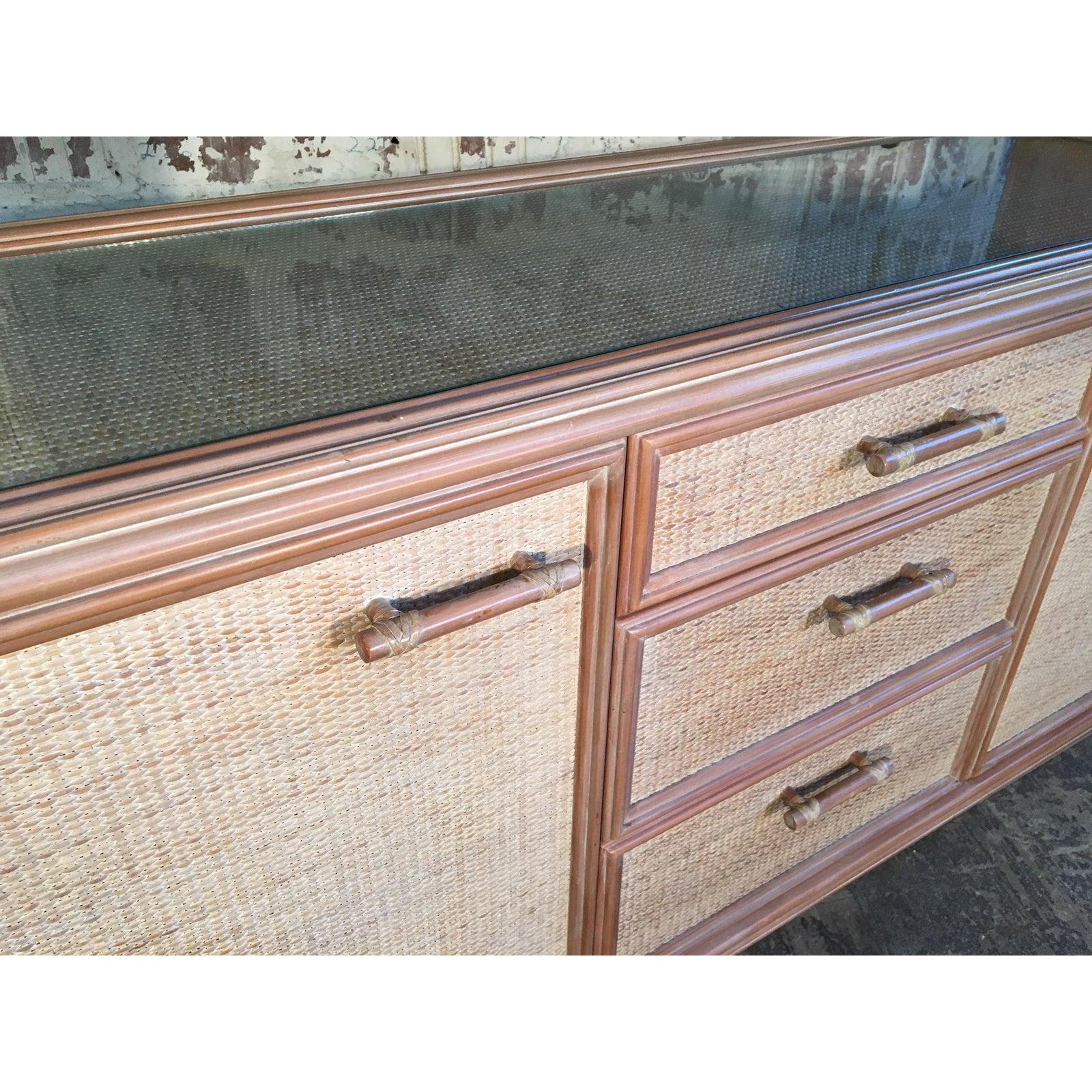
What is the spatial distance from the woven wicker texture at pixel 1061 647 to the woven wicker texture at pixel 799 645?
0.29 ft

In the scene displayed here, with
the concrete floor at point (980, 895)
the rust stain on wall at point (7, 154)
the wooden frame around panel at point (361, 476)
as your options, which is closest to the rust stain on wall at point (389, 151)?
the rust stain on wall at point (7, 154)

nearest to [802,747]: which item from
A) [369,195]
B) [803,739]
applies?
[803,739]

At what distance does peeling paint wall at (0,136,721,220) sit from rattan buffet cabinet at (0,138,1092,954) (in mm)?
29

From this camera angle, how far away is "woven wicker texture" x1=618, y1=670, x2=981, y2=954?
0.78 meters

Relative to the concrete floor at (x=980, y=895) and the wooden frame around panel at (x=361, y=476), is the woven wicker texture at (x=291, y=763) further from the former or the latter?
the concrete floor at (x=980, y=895)

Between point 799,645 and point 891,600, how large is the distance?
0.08 m

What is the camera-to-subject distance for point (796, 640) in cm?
74

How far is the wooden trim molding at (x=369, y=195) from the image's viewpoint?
667 mm

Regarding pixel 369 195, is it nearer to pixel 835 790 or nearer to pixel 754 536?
pixel 754 536

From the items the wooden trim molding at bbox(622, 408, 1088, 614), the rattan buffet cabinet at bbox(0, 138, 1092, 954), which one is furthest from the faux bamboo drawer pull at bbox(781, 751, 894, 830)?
the wooden trim molding at bbox(622, 408, 1088, 614)

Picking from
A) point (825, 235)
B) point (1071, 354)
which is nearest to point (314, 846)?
point (825, 235)

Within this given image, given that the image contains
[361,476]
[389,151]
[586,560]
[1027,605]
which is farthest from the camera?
[1027,605]

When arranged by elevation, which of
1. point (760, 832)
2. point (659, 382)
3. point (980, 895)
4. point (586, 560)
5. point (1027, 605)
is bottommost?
point (980, 895)

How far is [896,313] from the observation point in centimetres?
61
